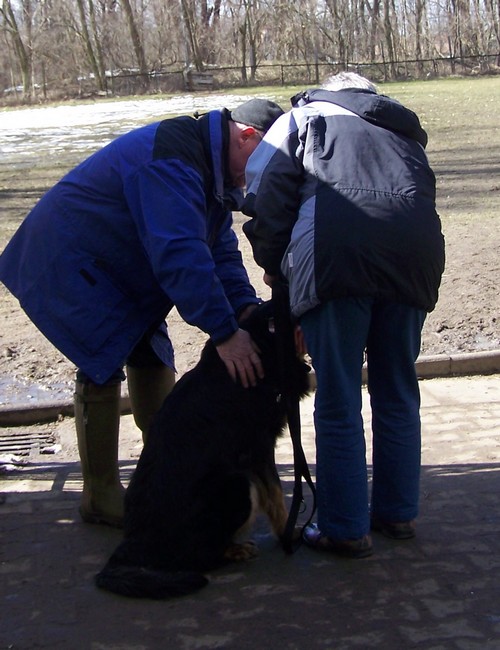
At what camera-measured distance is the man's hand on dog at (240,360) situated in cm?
329

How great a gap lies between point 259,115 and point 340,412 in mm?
1226

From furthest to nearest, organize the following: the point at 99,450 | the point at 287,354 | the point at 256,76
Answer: the point at 256,76
the point at 99,450
the point at 287,354

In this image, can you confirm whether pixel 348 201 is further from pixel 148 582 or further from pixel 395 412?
pixel 148 582

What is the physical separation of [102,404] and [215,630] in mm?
1193

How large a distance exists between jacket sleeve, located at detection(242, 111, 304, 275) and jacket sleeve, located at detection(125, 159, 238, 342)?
223 mm

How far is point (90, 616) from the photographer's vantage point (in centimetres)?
304

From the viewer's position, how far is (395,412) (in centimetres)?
345

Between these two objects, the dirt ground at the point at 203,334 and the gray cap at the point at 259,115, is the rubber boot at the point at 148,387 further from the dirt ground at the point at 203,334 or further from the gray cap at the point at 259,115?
the dirt ground at the point at 203,334

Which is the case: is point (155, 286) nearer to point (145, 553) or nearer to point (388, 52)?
point (145, 553)

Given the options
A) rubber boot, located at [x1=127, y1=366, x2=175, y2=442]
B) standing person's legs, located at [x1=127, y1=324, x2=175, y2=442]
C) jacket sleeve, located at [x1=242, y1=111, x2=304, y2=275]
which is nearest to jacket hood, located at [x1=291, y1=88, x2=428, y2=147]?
jacket sleeve, located at [x1=242, y1=111, x2=304, y2=275]

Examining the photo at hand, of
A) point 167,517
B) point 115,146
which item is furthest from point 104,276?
point 167,517

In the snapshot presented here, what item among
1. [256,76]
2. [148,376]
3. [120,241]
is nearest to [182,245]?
[120,241]

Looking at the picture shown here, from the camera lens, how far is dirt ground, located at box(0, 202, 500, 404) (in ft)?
19.1

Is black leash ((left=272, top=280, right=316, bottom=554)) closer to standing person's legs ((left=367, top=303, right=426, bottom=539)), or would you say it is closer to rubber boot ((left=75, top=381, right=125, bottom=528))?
standing person's legs ((left=367, top=303, right=426, bottom=539))
